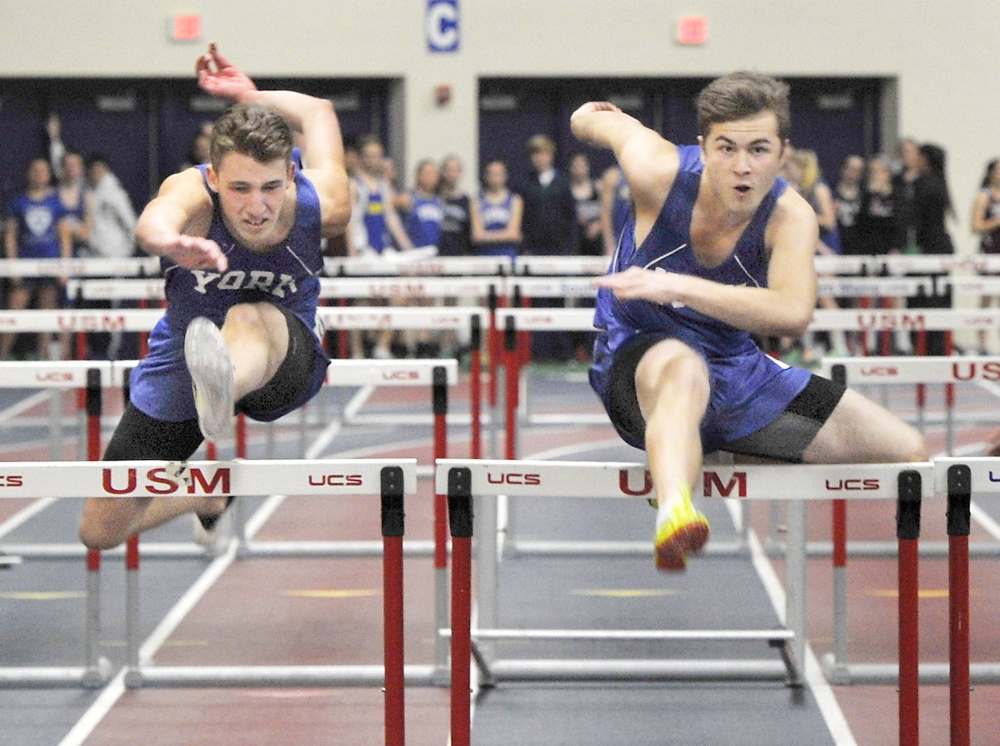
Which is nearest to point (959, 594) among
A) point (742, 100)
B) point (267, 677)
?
point (742, 100)

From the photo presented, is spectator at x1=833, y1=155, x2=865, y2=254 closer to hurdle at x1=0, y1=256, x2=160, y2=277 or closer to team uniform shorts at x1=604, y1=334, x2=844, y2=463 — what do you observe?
hurdle at x1=0, y1=256, x2=160, y2=277

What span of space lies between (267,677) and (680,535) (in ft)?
7.61

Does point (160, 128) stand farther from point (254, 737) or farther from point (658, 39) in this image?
point (254, 737)

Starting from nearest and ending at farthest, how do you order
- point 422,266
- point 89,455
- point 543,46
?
point 89,455
point 422,266
point 543,46

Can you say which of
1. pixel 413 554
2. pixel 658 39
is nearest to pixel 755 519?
pixel 413 554

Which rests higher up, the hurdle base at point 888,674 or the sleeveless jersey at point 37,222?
the sleeveless jersey at point 37,222

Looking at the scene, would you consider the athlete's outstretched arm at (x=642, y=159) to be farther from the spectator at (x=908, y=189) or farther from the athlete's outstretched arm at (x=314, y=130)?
the spectator at (x=908, y=189)

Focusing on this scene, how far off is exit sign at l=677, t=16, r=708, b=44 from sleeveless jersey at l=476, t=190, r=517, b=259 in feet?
10.7

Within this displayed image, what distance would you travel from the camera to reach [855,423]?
4195 millimetres

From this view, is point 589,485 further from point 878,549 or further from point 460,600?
point 878,549

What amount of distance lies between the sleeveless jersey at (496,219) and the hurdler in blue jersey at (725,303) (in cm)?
990

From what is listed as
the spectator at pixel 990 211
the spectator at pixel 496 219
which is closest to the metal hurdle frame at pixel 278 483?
the spectator at pixel 496 219

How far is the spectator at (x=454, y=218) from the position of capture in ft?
48.1

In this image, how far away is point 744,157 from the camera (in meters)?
4.10
